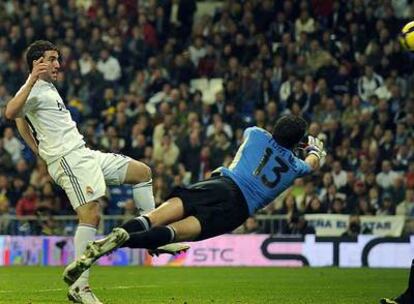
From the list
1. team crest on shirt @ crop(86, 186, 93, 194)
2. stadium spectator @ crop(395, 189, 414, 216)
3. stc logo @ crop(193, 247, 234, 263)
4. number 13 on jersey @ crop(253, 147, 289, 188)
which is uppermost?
number 13 on jersey @ crop(253, 147, 289, 188)

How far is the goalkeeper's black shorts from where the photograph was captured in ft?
36.7

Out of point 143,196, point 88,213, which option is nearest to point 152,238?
point 88,213

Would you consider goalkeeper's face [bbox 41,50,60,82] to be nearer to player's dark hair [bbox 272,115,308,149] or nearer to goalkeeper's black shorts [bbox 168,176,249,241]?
goalkeeper's black shorts [bbox 168,176,249,241]

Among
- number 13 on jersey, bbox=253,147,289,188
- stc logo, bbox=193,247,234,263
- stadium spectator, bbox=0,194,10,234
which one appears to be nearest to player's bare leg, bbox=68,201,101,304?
number 13 on jersey, bbox=253,147,289,188

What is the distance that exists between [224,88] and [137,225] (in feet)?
53.4

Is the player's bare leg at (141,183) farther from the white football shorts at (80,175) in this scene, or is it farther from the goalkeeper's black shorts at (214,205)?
the goalkeeper's black shorts at (214,205)

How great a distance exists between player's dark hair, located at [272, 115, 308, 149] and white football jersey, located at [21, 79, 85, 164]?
2.14 meters

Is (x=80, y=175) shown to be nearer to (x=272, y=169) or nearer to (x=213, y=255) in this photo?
(x=272, y=169)

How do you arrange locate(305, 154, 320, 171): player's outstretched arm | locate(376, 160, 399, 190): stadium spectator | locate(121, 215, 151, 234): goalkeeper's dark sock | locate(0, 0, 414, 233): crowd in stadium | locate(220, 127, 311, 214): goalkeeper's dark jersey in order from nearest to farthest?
locate(121, 215, 151, 234): goalkeeper's dark sock
locate(220, 127, 311, 214): goalkeeper's dark jersey
locate(305, 154, 320, 171): player's outstretched arm
locate(376, 160, 399, 190): stadium spectator
locate(0, 0, 414, 233): crowd in stadium

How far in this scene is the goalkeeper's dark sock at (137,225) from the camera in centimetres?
1080

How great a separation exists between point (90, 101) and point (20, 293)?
13785 mm

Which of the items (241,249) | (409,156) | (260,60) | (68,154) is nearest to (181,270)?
(241,249)

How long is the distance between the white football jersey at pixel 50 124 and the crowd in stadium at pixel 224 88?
A: 11.5 meters

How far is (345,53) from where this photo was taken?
26.8m
